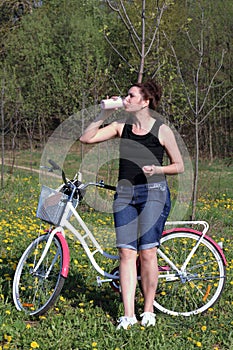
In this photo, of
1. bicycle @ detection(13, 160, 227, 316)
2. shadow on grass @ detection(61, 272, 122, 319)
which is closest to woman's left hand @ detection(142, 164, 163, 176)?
bicycle @ detection(13, 160, 227, 316)

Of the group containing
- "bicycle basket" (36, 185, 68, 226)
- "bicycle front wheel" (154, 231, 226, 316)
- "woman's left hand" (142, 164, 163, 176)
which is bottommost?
"bicycle front wheel" (154, 231, 226, 316)

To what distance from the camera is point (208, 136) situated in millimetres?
23812

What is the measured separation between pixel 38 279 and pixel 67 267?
0.39 meters

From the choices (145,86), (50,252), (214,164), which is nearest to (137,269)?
(50,252)

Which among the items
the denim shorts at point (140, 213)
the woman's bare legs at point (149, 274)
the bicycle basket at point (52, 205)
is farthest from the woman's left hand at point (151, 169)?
the bicycle basket at point (52, 205)

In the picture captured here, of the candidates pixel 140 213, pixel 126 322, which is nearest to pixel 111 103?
pixel 140 213

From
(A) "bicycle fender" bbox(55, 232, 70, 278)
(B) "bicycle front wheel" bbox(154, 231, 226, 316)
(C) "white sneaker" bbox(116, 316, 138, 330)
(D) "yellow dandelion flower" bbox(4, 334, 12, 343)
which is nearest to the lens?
(D) "yellow dandelion flower" bbox(4, 334, 12, 343)

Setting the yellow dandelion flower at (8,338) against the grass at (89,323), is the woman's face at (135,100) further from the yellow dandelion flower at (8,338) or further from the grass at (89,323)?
the yellow dandelion flower at (8,338)

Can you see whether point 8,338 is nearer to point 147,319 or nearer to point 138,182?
point 147,319

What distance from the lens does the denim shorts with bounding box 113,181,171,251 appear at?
3.91 meters

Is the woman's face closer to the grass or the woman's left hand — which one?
the woman's left hand

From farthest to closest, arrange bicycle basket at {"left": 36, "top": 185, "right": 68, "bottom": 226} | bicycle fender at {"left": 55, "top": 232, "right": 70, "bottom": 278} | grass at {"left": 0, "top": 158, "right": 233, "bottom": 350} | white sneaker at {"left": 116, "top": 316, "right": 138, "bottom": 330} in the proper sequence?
bicycle basket at {"left": 36, "top": 185, "right": 68, "bottom": 226}
bicycle fender at {"left": 55, "top": 232, "right": 70, "bottom": 278}
white sneaker at {"left": 116, "top": 316, "right": 138, "bottom": 330}
grass at {"left": 0, "top": 158, "right": 233, "bottom": 350}

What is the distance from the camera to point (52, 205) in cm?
411

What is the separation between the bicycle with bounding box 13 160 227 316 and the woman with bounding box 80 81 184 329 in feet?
0.75
